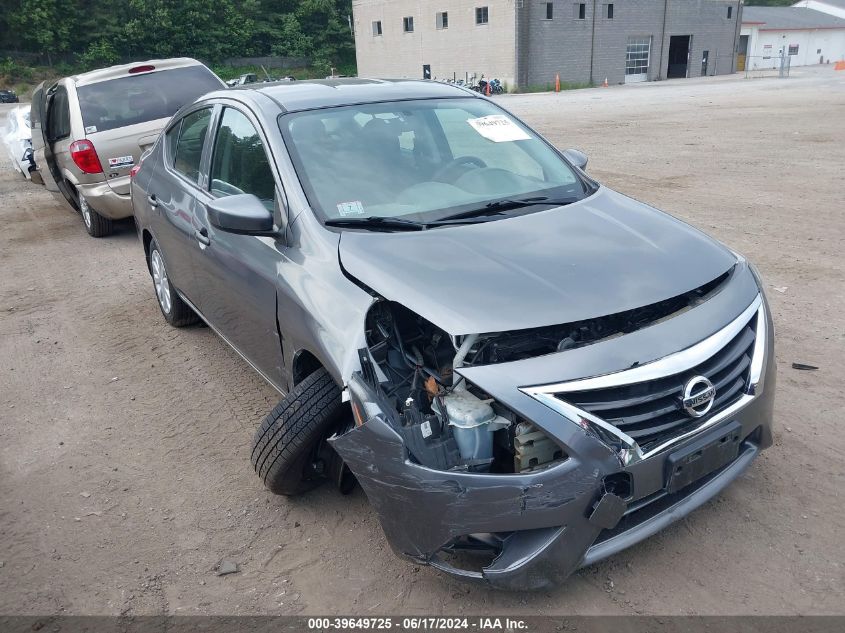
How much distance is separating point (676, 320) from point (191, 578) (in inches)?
87.6

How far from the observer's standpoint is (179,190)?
4730 mm

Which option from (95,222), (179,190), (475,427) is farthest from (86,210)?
(475,427)

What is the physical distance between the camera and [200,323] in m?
5.83

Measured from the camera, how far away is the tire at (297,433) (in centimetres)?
304

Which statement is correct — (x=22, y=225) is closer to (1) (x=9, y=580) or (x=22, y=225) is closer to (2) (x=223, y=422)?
(2) (x=223, y=422)

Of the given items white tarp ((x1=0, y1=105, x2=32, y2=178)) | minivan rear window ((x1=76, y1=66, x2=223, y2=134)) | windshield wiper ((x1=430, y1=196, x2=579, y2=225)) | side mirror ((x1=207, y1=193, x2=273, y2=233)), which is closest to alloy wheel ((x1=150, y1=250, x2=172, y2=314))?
side mirror ((x1=207, y1=193, x2=273, y2=233))

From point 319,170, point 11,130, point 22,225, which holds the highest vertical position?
point 319,170

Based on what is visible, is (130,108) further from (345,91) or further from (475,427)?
(475,427)

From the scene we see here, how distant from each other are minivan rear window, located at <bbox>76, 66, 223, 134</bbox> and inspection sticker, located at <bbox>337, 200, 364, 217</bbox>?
592cm

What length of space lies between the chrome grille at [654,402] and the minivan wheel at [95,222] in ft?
26.0

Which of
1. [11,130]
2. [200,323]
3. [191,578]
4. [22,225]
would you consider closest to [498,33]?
[11,130]

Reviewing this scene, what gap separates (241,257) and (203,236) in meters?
0.65

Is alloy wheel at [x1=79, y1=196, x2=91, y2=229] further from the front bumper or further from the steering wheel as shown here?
the steering wheel

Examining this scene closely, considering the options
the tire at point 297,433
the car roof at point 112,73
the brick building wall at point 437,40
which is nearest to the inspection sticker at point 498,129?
the tire at point 297,433
